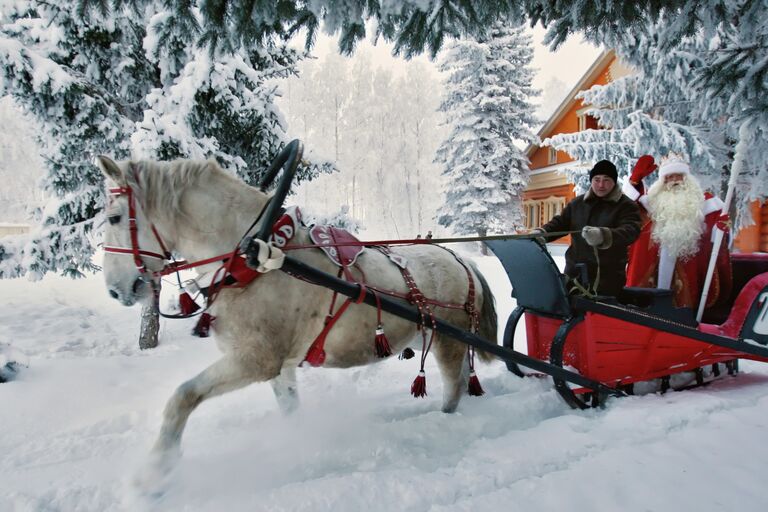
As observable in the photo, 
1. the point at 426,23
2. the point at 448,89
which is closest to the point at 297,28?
the point at 426,23

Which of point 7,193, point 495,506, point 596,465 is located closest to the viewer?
point 495,506

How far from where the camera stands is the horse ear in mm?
2293

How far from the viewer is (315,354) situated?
8.93 feet

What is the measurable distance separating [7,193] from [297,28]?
47.5 m

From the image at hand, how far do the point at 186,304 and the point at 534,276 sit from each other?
2581 millimetres

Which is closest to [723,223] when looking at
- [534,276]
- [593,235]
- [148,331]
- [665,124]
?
[593,235]

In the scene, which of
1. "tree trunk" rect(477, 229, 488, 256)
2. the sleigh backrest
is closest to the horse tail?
the sleigh backrest

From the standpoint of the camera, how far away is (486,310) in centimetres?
384

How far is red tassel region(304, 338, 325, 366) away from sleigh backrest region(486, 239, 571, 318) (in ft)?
5.85

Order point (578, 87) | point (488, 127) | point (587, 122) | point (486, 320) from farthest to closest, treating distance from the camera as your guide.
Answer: point (488, 127) → point (587, 122) → point (578, 87) → point (486, 320)

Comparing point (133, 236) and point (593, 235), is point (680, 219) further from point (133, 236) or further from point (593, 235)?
point (133, 236)

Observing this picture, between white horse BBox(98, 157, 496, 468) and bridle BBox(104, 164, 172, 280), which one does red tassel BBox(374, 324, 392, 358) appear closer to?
white horse BBox(98, 157, 496, 468)

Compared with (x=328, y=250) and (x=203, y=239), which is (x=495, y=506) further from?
(x=203, y=239)

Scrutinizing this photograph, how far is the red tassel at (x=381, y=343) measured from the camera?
2.81 meters
